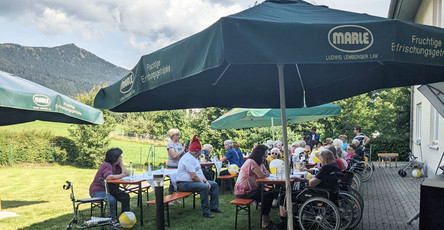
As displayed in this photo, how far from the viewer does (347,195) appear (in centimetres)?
595

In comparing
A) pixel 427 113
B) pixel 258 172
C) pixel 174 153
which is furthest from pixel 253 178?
pixel 427 113

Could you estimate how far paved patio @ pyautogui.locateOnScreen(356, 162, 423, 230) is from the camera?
6.44 meters

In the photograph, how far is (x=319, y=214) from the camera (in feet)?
17.7

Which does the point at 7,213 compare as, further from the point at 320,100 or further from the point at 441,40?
the point at 441,40

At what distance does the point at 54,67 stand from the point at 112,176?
194 metres

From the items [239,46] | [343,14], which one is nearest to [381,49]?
[343,14]

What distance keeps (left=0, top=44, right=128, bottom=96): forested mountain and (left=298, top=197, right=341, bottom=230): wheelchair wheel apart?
150m

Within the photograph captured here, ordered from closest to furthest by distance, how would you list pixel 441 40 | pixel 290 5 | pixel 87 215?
pixel 441 40 → pixel 290 5 → pixel 87 215

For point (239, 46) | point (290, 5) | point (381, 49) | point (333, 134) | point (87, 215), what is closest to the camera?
point (239, 46)

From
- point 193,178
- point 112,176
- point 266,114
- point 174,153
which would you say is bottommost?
point 193,178

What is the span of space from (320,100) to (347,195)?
1.57 m

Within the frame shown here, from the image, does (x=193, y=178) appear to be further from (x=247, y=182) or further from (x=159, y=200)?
(x=159, y=200)

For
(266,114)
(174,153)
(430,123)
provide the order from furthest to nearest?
(430,123)
(266,114)
(174,153)

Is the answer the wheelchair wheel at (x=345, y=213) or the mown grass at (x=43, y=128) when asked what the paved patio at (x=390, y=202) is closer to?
the wheelchair wheel at (x=345, y=213)
